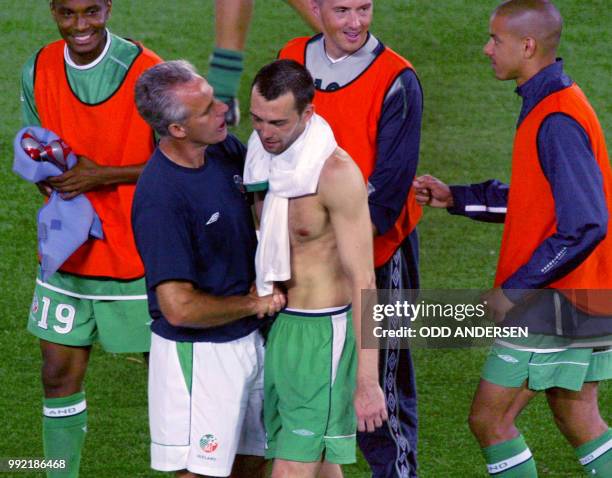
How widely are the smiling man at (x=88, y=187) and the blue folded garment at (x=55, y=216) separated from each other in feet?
0.16

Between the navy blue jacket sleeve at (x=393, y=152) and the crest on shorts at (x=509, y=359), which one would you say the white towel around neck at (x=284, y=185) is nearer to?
the navy blue jacket sleeve at (x=393, y=152)

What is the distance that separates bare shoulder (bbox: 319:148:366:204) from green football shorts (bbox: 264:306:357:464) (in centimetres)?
41

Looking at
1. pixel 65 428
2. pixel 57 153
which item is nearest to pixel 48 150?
pixel 57 153

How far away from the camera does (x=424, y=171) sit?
357 inches

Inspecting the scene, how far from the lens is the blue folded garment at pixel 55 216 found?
204 inches

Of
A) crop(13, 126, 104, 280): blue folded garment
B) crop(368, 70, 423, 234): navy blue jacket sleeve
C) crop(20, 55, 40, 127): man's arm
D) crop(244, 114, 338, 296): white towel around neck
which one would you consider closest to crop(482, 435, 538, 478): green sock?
crop(368, 70, 423, 234): navy blue jacket sleeve

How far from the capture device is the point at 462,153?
9367 mm

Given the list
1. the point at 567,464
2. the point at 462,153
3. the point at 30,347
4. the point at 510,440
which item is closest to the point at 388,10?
the point at 462,153

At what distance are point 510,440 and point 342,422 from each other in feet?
2.42

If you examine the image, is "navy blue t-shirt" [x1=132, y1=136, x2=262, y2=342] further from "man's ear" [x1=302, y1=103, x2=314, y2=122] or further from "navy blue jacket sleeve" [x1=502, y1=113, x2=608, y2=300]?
"navy blue jacket sleeve" [x1=502, y1=113, x2=608, y2=300]

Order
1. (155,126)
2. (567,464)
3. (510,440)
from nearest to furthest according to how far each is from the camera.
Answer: (155,126) < (510,440) < (567,464)

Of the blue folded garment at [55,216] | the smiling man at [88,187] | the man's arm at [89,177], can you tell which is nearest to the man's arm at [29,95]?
the smiling man at [88,187]

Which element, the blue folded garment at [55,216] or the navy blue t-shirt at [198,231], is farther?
the blue folded garment at [55,216]

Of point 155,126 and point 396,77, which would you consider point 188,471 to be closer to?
point 155,126
